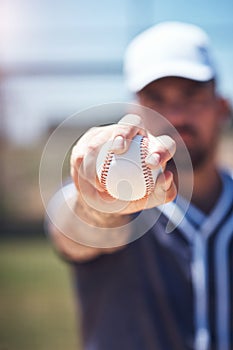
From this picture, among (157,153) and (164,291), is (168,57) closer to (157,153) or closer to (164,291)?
(164,291)

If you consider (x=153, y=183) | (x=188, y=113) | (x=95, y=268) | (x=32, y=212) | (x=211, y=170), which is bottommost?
(x=32, y=212)

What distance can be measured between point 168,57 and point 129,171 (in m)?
0.96

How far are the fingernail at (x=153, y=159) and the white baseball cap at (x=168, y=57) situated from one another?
89cm

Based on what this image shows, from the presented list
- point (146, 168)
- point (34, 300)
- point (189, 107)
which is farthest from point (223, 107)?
point (34, 300)

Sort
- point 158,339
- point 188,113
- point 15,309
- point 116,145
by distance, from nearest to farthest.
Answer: point 116,145
point 158,339
point 188,113
point 15,309

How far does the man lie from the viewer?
1782mm

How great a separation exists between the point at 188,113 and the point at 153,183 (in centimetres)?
84

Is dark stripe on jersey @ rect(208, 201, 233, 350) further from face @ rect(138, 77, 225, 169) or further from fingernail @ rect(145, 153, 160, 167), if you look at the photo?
fingernail @ rect(145, 153, 160, 167)

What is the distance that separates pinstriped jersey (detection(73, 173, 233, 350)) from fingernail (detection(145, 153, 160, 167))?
0.71 meters

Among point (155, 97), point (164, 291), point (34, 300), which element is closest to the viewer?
point (164, 291)

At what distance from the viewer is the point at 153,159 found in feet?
3.44

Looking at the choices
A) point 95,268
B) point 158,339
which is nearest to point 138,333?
point 158,339

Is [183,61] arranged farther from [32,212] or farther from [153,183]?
[32,212]

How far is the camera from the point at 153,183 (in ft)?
3.56
